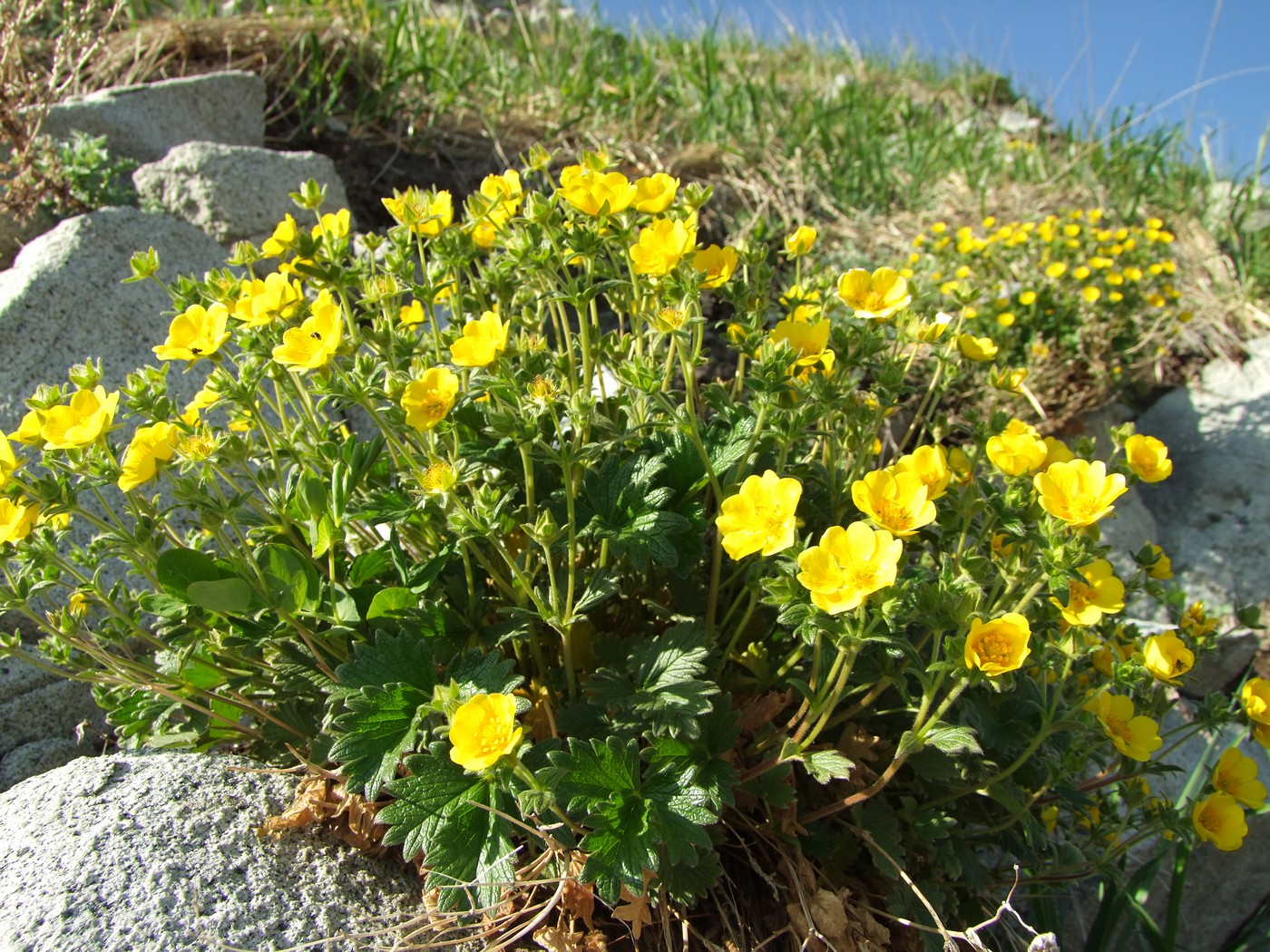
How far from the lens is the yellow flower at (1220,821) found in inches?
66.9

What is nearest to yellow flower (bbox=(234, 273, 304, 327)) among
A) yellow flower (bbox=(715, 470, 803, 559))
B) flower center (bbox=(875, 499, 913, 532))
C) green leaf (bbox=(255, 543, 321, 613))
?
green leaf (bbox=(255, 543, 321, 613))

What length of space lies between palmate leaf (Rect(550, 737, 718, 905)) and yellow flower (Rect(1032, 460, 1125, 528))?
708mm

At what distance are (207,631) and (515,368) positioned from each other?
81cm

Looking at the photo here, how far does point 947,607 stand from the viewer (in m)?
1.36

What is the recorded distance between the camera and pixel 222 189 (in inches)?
131

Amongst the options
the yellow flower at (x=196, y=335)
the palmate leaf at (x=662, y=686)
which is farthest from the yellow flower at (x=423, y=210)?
the palmate leaf at (x=662, y=686)

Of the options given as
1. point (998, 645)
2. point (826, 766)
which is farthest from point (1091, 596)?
point (826, 766)

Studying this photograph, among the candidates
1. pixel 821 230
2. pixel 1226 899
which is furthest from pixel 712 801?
pixel 821 230

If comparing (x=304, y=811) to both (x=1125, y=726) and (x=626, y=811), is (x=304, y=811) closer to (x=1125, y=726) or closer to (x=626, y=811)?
(x=626, y=811)

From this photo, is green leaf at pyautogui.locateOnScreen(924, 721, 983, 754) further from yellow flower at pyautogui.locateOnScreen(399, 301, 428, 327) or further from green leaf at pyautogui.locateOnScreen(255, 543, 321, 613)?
yellow flower at pyautogui.locateOnScreen(399, 301, 428, 327)

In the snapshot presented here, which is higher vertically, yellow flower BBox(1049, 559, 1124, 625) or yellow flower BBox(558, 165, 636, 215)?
yellow flower BBox(558, 165, 636, 215)

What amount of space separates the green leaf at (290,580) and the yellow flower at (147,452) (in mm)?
239

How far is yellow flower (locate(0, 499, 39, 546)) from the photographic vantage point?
1.47 meters

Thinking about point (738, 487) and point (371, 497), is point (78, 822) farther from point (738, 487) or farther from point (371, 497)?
point (738, 487)
